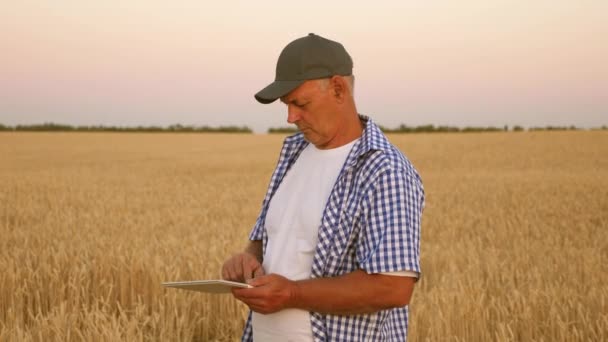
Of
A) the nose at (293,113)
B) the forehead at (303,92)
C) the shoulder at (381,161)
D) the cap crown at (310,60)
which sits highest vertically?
the cap crown at (310,60)

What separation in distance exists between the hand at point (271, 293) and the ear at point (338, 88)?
0.52m

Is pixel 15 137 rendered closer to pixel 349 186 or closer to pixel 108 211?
pixel 108 211

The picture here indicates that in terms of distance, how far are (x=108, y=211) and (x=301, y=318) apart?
983 cm

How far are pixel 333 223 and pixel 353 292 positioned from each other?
192mm

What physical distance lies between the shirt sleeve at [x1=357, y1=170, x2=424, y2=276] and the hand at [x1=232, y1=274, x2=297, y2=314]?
201mm

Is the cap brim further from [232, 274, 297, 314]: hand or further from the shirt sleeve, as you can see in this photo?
[232, 274, 297, 314]: hand

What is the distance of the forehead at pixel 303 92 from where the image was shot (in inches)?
80.3

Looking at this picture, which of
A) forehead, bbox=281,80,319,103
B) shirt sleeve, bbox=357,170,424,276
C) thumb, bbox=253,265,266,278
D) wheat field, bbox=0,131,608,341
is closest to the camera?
shirt sleeve, bbox=357,170,424,276

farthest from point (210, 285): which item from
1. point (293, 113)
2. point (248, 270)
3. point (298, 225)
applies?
point (293, 113)

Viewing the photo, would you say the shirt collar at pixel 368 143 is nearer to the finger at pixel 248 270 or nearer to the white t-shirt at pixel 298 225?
the white t-shirt at pixel 298 225

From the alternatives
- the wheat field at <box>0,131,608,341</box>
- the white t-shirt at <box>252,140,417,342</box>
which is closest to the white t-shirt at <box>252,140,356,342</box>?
the white t-shirt at <box>252,140,417,342</box>

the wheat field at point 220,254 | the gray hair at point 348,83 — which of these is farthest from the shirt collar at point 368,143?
the wheat field at point 220,254

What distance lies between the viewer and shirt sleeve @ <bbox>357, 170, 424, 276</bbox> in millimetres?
1931

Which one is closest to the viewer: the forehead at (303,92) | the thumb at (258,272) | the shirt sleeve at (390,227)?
the shirt sleeve at (390,227)
